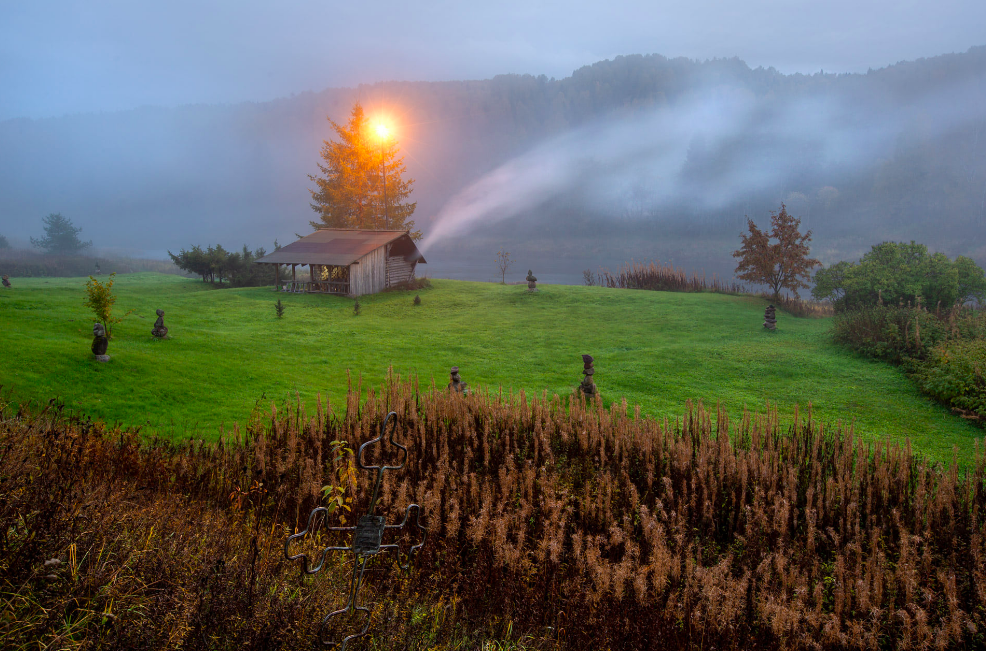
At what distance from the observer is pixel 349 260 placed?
3503 cm

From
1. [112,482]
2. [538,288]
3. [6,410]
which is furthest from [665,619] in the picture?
[538,288]

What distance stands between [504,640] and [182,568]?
2942 millimetres

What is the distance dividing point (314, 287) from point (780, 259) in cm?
3036

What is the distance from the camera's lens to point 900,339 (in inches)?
701

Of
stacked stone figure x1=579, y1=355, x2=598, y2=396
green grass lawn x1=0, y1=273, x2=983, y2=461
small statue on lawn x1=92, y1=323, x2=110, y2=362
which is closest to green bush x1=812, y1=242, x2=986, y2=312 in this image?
green grass lawn x1=0, y1=273, x2=983, y2=461

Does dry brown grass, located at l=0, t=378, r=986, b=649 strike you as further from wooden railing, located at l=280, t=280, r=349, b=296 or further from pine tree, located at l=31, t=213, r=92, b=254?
pine tree, located at l=31, t=213, r=92, b=254

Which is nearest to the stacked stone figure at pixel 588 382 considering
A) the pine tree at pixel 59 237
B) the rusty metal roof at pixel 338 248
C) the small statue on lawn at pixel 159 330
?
the small statue on lawn at pixel 159 330

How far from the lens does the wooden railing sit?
36.5m

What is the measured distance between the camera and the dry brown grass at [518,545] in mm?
4137

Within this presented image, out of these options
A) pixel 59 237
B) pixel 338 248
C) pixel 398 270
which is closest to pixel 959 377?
pixel 398 270

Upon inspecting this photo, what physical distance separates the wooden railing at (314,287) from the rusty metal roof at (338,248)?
4.86 feet

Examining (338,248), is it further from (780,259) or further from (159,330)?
(780,259)

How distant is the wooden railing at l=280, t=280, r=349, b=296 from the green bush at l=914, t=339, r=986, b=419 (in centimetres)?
3133

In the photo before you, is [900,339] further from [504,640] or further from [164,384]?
[164,384]
